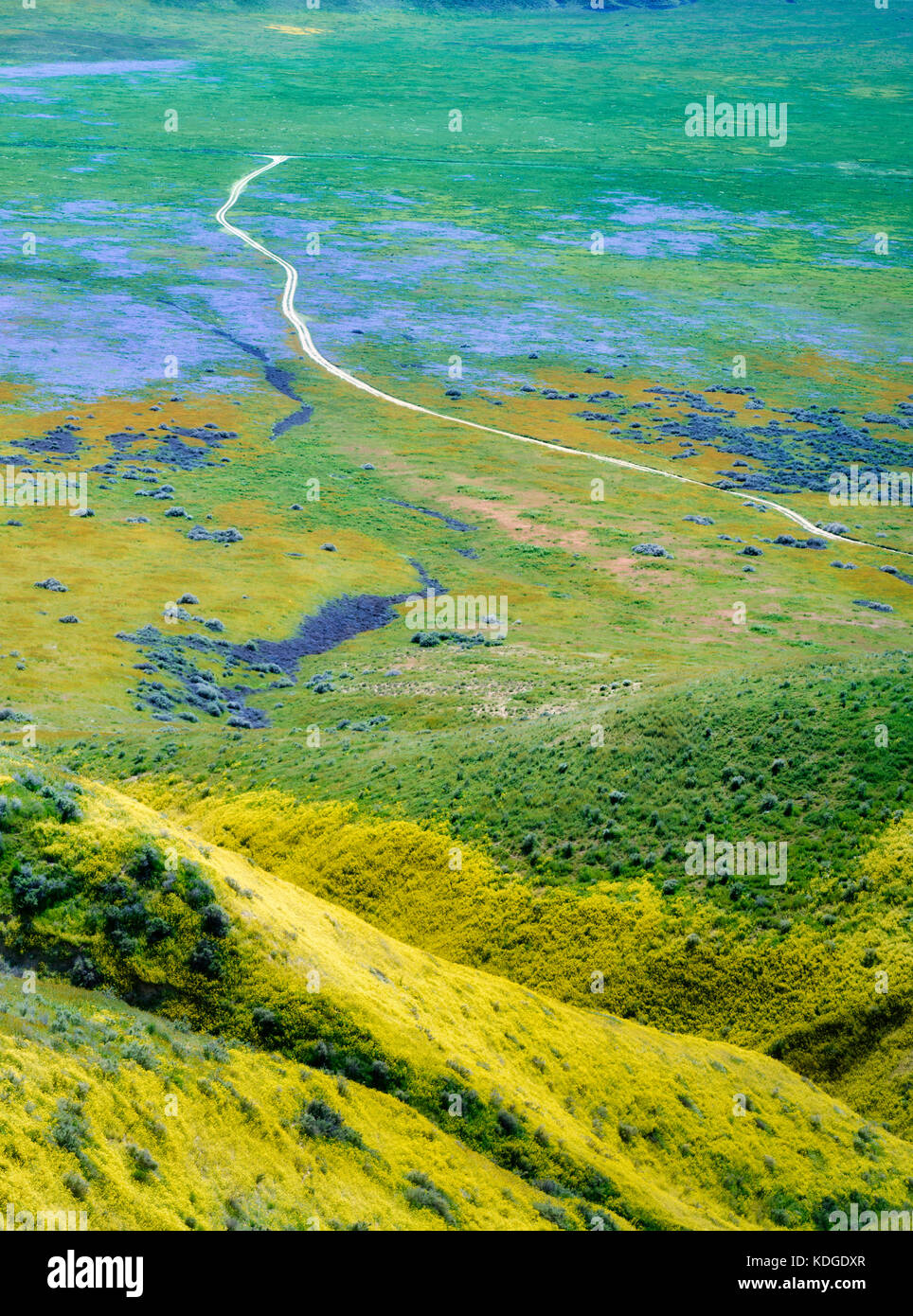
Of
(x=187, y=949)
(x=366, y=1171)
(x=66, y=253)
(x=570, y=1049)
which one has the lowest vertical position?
(x=570, y=1049)

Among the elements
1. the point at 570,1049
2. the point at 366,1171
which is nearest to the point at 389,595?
the point at 570,1049

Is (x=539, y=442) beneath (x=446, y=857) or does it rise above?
beneath

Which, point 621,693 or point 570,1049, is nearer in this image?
point 570,1049

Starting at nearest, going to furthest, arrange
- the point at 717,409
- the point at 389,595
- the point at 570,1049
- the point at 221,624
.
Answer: the point at 570,1049 < the point at 221,624 < the point at 389,595 < the point at 717,409

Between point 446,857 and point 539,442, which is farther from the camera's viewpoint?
point 539,442

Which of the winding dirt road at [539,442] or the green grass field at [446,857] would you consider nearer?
the green grass field at [446,857]

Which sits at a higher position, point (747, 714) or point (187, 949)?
point (187, 949)

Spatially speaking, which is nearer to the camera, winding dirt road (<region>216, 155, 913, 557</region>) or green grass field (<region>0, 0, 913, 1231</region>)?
green grass field (<region>0, 0, 913, 1231</region>)

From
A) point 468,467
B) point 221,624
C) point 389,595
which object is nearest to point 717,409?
point 468,467

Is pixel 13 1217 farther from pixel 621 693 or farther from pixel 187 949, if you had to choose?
pixel 621 693

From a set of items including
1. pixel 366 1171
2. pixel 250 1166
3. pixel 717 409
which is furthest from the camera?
pixel 717 409

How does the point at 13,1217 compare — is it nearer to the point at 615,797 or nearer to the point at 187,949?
the point at 187,949
